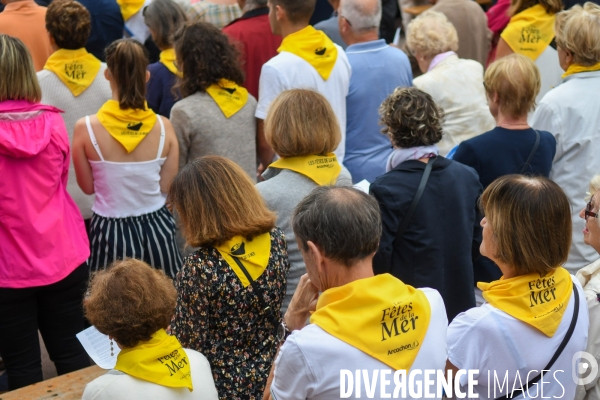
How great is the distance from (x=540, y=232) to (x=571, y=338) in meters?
0.38

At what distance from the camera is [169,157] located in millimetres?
4383

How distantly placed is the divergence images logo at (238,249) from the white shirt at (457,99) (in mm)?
2488

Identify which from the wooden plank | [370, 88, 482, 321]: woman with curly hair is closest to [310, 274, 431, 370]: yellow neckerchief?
[370, 88, 482, 321]: woman with curly hair

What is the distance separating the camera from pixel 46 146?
380cm

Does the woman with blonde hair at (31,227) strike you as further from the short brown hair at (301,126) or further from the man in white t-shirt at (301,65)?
the man in white t-shirt at (301,65)

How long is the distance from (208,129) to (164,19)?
3.87 feet

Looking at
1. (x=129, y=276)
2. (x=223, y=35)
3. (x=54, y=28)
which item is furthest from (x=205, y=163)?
(x=54, y=28)

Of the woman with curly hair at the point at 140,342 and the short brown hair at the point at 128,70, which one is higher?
the short brown hair at the point at 128,70

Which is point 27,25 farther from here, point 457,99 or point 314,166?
point 457,99

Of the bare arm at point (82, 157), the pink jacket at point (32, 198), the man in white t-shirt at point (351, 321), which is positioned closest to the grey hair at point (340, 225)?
the man in white t-shirt at point (351, 321)

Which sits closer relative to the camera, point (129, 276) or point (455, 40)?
point (129, 276)

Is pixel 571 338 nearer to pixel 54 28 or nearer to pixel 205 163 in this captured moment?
pixel 205 163

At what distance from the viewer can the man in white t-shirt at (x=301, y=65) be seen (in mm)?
4789

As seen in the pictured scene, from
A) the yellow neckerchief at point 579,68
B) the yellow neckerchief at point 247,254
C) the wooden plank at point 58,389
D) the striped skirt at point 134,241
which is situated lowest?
the wooden plank at point 58,389
